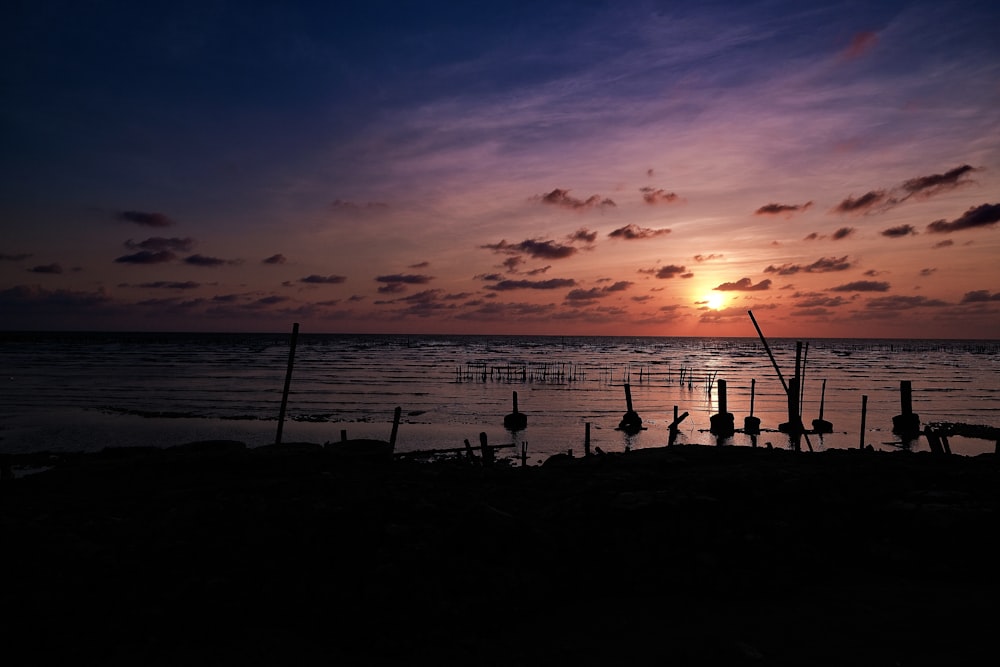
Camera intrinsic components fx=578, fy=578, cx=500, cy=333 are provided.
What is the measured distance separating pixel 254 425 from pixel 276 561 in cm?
2557

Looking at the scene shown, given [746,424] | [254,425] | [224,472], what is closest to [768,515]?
[224,472]

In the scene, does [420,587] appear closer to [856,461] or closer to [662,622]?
[662,622]

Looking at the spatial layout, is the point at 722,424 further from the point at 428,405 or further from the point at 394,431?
the point at 428,405

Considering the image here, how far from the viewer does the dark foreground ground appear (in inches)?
273

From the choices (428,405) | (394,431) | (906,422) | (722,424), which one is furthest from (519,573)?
(428,405)

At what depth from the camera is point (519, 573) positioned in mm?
8086

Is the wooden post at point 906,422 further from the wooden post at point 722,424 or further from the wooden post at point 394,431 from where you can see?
the wooden post at point 394,431

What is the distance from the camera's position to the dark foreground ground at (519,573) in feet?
22.7

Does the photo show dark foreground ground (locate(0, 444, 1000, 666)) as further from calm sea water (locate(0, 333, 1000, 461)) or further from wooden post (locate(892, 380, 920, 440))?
wooden post (locate(892, 380, 920, 440))

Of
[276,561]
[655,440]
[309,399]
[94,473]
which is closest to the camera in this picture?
[276,561]

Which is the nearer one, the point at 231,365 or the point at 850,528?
the point at 850,528

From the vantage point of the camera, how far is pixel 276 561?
820cm

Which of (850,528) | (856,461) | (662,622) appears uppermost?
(856,461)

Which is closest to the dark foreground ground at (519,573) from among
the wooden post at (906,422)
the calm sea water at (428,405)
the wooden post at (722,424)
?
the calm sea water at (428,405)
